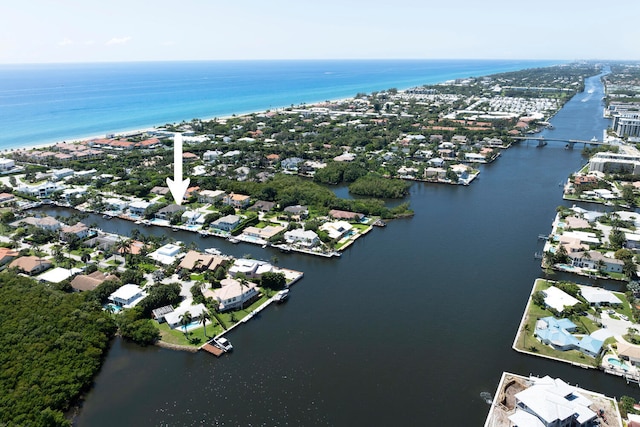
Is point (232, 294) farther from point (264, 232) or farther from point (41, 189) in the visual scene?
point (41, 189)

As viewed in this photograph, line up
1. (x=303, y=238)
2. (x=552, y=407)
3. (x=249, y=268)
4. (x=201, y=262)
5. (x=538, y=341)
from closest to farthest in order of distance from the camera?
1. (x=552, y=407)
2. (x=538, y=341)
3. (x=249, y=268)
4. (x=201, y=262)
5. (x=303, y=238)

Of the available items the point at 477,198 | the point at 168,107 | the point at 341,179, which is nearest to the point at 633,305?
the point at 477,198

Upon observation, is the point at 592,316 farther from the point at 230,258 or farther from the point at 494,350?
the point at 230,258

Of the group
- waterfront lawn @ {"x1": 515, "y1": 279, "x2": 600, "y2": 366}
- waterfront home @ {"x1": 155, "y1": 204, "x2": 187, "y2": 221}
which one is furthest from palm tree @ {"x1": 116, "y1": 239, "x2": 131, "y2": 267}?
waterfront lawn @ {"x1": 515, "y1": 279, "x2": 600, "y2": 366}

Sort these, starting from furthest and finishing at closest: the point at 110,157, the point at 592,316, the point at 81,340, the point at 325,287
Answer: the point at 110,157
the point at 325,287
the point at 592,316
the point at 81,340

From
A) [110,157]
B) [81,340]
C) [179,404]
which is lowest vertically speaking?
[179,404]

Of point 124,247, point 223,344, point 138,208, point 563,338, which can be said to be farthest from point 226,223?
point 563,338
